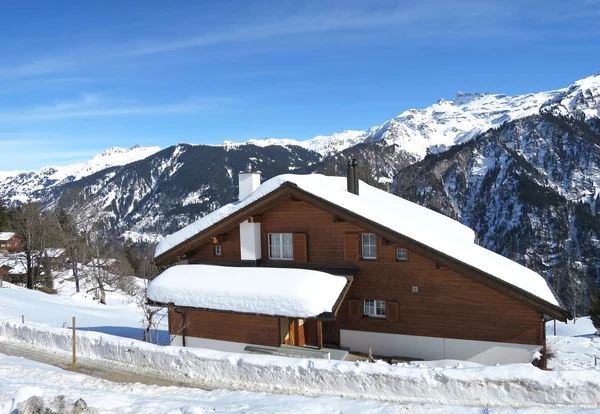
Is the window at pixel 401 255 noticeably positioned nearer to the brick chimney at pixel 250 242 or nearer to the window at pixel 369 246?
the window at pixel 369 246

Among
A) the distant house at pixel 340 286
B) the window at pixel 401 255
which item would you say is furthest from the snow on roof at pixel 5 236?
the window at pixel 401 255

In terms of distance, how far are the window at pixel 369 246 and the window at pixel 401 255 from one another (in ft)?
2.83

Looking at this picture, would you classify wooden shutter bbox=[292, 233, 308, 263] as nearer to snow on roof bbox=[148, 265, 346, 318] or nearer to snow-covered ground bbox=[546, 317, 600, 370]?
snow on roof bbox=[148, 265, 346, 318]

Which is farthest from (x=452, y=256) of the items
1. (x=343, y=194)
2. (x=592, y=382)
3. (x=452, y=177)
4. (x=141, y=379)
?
(x=452, y=177)

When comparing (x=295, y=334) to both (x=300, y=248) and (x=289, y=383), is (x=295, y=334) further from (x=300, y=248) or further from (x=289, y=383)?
(x=289, y=383)

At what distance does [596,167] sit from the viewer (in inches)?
7854

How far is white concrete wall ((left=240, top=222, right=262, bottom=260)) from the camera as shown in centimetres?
1797

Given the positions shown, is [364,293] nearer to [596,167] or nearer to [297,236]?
[297,236]

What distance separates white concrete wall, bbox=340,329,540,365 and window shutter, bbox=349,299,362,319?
0.64 m

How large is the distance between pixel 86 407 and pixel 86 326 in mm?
17432

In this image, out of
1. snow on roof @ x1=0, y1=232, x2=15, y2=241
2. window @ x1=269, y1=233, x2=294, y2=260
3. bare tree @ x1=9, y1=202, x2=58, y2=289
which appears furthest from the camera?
snow on roof @ x1=0, y1=232, x2=15, y2=241

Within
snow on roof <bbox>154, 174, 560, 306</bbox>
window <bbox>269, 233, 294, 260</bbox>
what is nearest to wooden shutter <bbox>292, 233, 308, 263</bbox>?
window <bbox>269, 233, 294, 260</bbox>

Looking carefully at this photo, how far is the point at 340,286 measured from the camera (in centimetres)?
1548

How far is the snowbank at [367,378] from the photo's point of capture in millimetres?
8555
